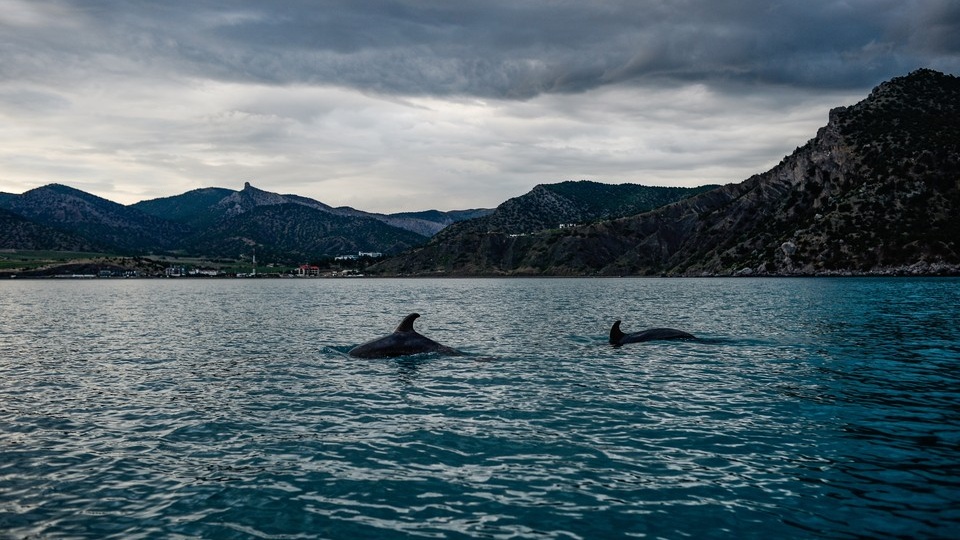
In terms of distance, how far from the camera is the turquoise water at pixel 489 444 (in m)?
12.5

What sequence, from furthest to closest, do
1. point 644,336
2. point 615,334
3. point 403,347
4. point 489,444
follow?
point 644,336
point 615,334
point 403,347
point 489,444

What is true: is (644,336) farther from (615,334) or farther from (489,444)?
(489,444)

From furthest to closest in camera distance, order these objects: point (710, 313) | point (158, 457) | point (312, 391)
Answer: point (710, 313) < point (312, 391) < point (158, 457)

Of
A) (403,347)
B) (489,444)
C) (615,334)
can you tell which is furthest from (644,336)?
(489,444)

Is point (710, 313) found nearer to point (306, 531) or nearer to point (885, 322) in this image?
point (885, 322)

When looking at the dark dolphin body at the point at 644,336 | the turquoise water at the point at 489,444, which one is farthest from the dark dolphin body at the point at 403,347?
the dark dolphin body at the point at 644,336

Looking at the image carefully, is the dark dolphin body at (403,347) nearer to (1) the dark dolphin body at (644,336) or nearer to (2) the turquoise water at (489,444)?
(2) the turquoise water at (489,444)

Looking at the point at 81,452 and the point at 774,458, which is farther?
the point at 81,452

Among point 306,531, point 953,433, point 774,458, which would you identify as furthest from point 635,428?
point 306,531

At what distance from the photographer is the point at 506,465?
16109mm

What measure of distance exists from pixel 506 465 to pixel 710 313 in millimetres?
64348

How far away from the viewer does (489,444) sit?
18.2m

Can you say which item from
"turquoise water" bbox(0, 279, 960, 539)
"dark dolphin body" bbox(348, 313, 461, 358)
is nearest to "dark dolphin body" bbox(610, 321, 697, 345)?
"turquoise water" bbox(0, 279, 960, 539)

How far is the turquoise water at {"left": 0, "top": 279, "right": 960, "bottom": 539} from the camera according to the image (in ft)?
41.0
